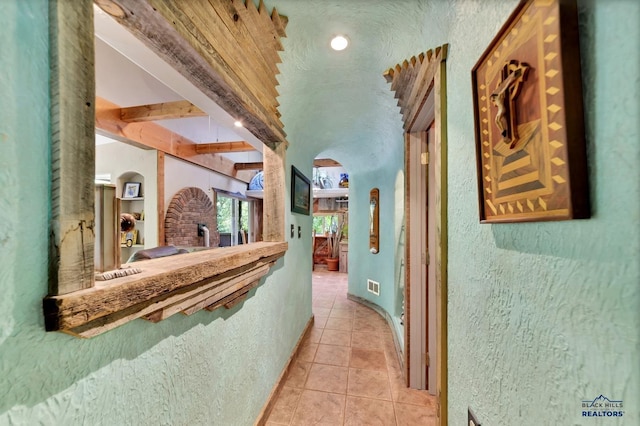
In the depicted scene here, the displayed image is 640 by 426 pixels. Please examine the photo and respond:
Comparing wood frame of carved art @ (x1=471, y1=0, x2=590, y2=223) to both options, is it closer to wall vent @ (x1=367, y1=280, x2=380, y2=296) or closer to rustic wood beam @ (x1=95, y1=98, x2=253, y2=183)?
wall vent @ (x1=367, y1=280, x2=380, y2=296)

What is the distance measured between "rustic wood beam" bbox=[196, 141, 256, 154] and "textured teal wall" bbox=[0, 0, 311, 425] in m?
2.98

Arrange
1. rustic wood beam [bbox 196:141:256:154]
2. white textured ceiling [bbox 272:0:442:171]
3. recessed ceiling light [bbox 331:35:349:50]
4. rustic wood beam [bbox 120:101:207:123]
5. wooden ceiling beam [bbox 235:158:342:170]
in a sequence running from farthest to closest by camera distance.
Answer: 1. wooden ceiling beam [bbox 235:158:342:170]
2. rustic wood beam [bbox 196:141:256:154]
3. rustic wood beam [bbox 120:101:207:123]
4. recessed ceiling light [bbox 331:35:349:50]
5. white textured ceiling [bbox 272:0:442:171]

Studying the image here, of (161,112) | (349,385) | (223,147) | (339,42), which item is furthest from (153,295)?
(223,147)

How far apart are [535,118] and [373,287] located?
3.21 metres

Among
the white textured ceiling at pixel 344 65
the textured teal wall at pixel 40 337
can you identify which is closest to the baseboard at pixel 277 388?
the textured teal wall at pixel 40 337

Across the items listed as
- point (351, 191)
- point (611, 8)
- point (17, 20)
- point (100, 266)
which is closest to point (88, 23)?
point (17, 20)

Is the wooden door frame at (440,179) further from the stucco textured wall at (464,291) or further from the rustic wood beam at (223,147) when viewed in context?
the rustic wood beam at (223,147)

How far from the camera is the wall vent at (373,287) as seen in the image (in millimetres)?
3237

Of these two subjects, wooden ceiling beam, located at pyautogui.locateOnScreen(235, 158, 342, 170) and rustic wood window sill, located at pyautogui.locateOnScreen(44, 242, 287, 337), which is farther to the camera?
wooden ceiling beam, located at pyautogui.locateOnScreen(235, 158, 342, 170)

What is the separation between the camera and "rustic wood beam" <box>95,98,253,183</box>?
7.70 ft

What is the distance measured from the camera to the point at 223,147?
3508 mm

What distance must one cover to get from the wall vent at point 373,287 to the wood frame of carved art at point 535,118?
9.40 feet

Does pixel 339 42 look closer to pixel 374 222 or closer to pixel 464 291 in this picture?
pixel 464 291

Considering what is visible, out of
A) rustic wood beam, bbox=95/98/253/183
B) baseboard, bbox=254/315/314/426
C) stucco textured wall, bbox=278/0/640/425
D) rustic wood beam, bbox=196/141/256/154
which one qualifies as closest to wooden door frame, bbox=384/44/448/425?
stucco textured wall, bbox=278/0/640/425
